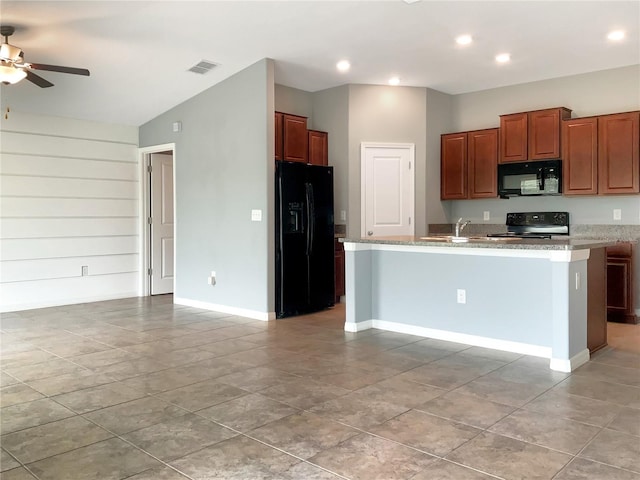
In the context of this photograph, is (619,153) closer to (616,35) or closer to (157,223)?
(616,35)

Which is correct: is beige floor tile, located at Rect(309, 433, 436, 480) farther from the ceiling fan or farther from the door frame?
the door frame

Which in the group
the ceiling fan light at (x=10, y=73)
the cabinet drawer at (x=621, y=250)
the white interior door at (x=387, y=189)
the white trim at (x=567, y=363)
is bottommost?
the white trim at (x=567, y=363)

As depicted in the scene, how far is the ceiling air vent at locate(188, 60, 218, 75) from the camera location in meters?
5.54

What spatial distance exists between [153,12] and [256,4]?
877 mm

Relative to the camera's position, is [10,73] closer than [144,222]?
Yes

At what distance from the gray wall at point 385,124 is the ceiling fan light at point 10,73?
3810 mm

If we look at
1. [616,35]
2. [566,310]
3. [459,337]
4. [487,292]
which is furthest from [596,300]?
[616,35]

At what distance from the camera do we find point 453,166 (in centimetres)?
701

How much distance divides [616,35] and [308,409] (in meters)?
4.57

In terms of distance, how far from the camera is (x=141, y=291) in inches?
292

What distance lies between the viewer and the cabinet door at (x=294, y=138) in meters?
6.28

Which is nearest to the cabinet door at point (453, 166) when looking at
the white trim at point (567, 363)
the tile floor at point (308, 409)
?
the tile floor at point (308, 409)

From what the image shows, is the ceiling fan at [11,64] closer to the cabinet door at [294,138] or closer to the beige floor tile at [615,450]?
the cabinet door at [294,138]

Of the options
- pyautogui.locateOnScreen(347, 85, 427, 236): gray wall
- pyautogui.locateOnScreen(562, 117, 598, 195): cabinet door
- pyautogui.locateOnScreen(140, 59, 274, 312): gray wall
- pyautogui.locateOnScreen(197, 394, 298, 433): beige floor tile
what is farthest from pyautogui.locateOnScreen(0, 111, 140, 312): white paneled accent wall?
pyautogui.locateOnScreen(562, 117, 598, 195): cabinet door
